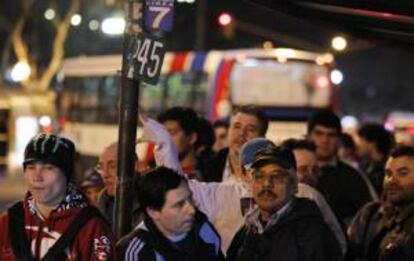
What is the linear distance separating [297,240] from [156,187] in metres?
0.71

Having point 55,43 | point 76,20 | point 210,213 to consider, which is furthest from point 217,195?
point 76,20

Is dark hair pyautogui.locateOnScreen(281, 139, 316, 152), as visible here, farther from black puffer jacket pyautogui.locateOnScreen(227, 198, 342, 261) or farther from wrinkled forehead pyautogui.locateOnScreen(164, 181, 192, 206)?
wrinkled forehead pyautogui.locateOnScreen(164, 181, 192, 206)

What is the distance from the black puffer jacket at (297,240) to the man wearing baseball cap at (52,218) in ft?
2.59

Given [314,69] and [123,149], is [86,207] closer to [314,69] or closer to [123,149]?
[123,149]

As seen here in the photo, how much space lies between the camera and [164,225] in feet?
13.7

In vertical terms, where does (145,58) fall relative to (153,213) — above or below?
above

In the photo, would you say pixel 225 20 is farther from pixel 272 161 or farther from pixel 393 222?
pixel 272 161

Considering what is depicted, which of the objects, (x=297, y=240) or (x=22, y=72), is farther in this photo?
(x=22, y=72)

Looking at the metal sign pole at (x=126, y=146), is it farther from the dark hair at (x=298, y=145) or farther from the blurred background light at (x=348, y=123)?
the blurred background light at (x=348, y=123)

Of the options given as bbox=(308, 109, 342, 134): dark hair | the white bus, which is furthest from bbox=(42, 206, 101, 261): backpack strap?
the white bus

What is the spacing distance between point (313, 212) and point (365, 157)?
682 cm

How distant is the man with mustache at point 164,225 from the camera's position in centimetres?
411

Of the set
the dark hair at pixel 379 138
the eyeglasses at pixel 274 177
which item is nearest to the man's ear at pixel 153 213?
the eyeglasses at pixel 274 177

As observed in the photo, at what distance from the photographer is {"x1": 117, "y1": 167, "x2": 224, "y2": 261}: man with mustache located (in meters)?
4.11
